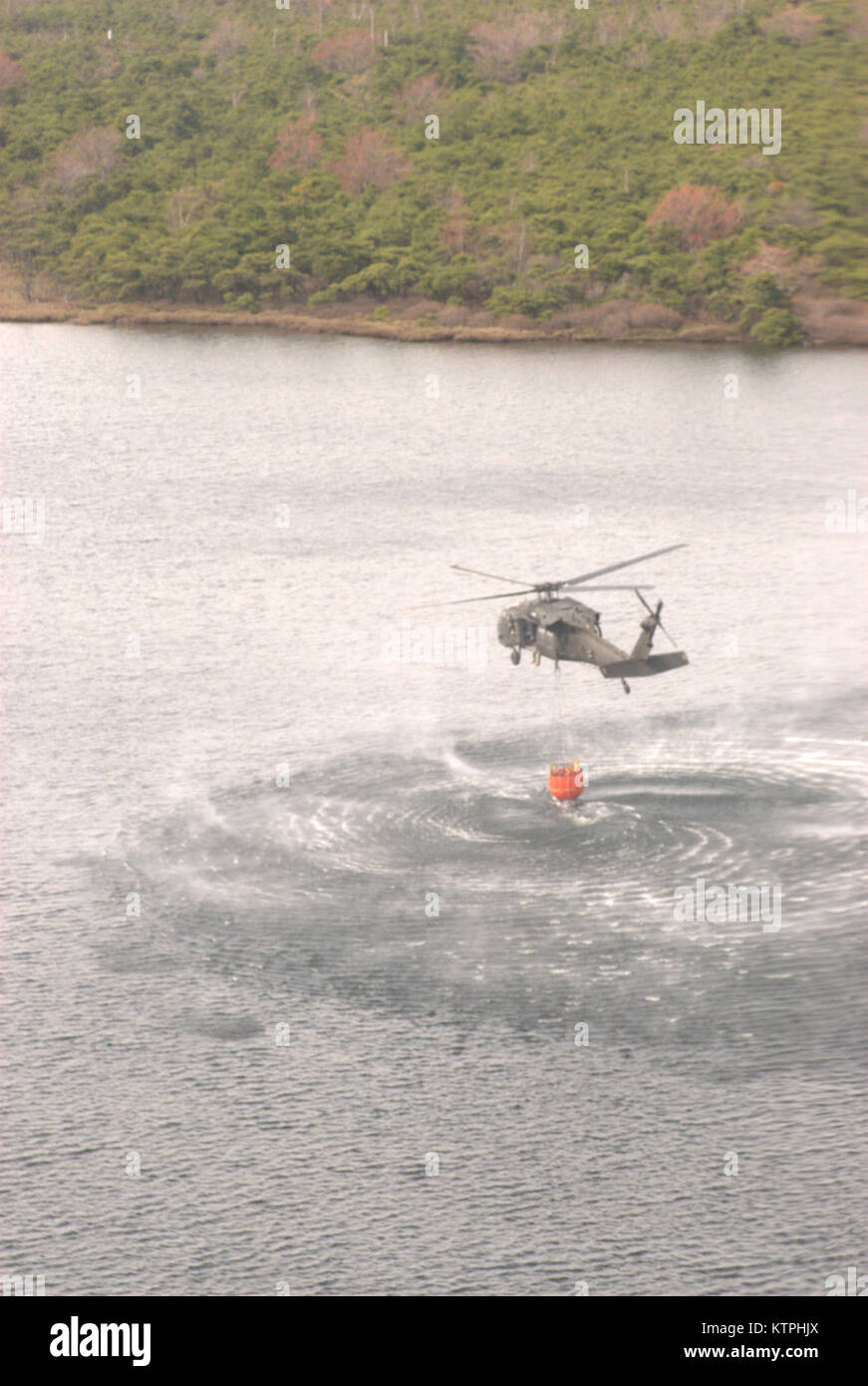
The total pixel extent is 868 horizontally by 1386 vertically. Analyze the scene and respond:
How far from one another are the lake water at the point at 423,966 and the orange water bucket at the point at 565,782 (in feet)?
6.27

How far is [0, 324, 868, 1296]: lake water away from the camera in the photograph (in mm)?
90000

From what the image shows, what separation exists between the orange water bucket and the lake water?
1910 mm

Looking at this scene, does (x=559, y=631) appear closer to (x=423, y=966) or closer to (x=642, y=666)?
(x=642, y=666)

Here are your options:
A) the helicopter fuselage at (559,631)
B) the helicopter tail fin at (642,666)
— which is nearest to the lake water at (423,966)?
the helicopter fuselage at (559,631)

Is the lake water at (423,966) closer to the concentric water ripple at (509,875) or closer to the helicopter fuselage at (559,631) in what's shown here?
the concentric water ripple at (509,875)

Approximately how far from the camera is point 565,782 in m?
123

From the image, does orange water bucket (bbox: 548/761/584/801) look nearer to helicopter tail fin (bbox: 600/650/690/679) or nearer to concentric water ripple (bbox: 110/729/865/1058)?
concentric water ripple (bbox: 110/729/865/1058)

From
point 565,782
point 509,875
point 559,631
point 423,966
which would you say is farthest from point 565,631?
point 565,782

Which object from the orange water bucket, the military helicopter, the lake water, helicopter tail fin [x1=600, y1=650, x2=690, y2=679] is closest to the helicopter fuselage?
the military helicopter

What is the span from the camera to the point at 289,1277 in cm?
8700

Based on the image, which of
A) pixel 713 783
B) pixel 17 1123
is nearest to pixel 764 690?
pixel 713 783

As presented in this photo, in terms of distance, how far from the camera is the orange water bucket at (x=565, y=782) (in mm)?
122188

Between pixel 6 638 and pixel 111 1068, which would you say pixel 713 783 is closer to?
pixel 111 1068

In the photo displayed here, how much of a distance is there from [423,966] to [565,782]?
59.9 ft
